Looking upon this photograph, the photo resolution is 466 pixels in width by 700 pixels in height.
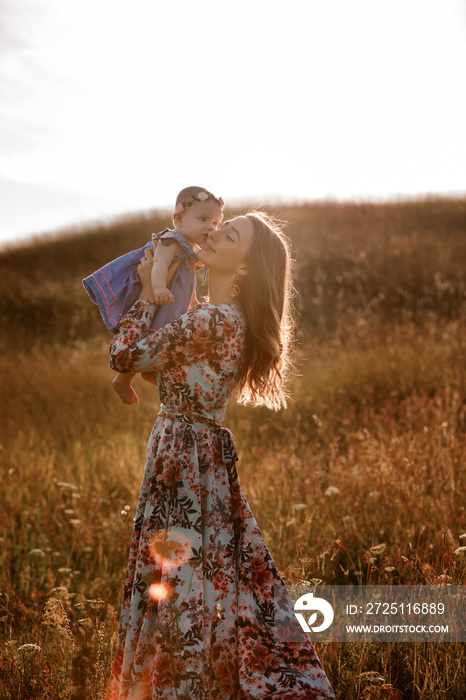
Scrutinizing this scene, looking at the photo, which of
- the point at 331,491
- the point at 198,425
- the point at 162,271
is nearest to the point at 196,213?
the point at 162,271

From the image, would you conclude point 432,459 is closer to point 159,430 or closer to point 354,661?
point 354,661

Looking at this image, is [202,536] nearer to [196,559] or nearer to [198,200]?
[196,559]

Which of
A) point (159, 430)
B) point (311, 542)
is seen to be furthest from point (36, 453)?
point (159, 430)

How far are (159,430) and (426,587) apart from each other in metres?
1.55

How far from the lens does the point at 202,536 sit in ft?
6.95

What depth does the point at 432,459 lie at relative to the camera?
360cm

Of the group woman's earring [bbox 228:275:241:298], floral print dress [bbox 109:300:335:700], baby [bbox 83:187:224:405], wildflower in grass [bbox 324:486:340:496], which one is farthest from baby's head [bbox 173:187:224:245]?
wildflower in grass [bbox 324:486:340:496]

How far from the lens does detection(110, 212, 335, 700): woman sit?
203cm

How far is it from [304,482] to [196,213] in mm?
2329

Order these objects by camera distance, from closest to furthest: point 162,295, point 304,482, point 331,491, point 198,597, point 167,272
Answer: point 198,597 → point 162,295 → point 167,272 → point 331,491 → point 304,482

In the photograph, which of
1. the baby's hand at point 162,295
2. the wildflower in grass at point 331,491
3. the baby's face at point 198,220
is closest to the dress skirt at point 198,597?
the baby's hand at point 162,295

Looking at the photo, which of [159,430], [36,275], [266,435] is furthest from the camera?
[36,275]

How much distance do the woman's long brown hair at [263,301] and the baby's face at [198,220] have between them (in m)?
0.16

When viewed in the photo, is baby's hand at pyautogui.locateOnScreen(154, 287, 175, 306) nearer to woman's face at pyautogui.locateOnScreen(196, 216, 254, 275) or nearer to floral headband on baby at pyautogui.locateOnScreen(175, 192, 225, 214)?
woman's face at pyautogui.locateOnScreen(196, 216, 254, 275)
